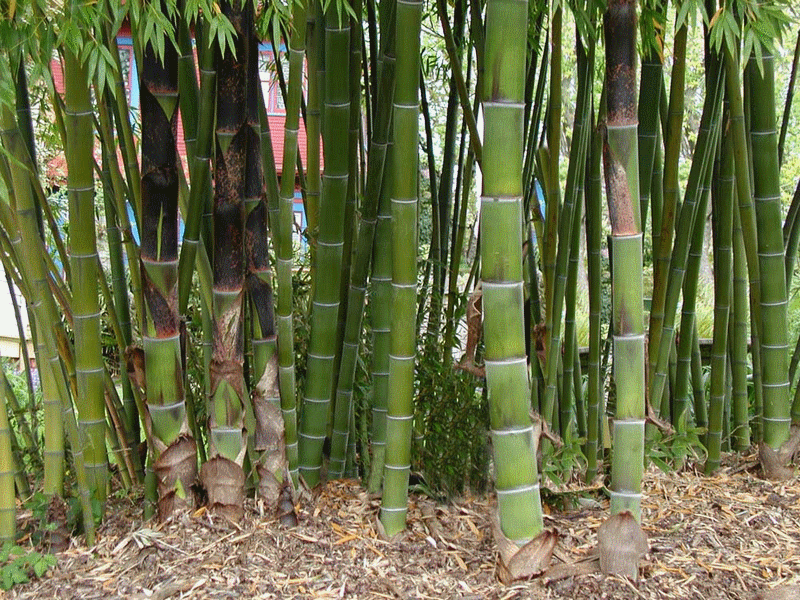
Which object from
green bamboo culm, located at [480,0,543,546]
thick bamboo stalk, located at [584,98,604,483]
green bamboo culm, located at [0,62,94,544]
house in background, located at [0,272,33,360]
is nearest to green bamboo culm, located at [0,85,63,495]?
green bamboo culm, located at [0,62,94,544]

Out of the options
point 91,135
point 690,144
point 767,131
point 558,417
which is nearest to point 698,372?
point 558,417

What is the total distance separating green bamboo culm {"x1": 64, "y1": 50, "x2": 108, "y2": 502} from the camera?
167 centimetres

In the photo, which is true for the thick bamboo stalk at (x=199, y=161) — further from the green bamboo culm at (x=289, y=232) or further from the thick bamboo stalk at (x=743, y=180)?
the thick bamboo stalk at (x=743, y=180)

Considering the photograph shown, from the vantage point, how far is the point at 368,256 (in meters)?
1.89

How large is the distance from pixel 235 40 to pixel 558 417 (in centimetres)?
137

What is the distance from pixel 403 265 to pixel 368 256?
0.75 ft

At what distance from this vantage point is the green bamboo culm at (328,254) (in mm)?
1745

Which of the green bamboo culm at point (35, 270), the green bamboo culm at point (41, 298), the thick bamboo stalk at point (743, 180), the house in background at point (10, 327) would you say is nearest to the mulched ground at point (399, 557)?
the green bamboo culm at point (41, 298)

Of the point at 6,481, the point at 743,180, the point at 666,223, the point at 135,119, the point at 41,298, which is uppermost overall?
the point at 135,119

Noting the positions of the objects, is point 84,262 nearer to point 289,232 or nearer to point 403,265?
point 289,232

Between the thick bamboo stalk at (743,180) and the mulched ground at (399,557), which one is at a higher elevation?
the thick bamboo stalk at (743,180)

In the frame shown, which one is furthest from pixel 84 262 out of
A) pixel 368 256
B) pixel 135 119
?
pixel 135 119

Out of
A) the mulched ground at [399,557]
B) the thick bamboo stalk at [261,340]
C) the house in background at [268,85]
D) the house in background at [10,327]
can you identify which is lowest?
the mulched ground at [399,557]

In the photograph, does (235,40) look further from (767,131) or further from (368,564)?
(767,131)
